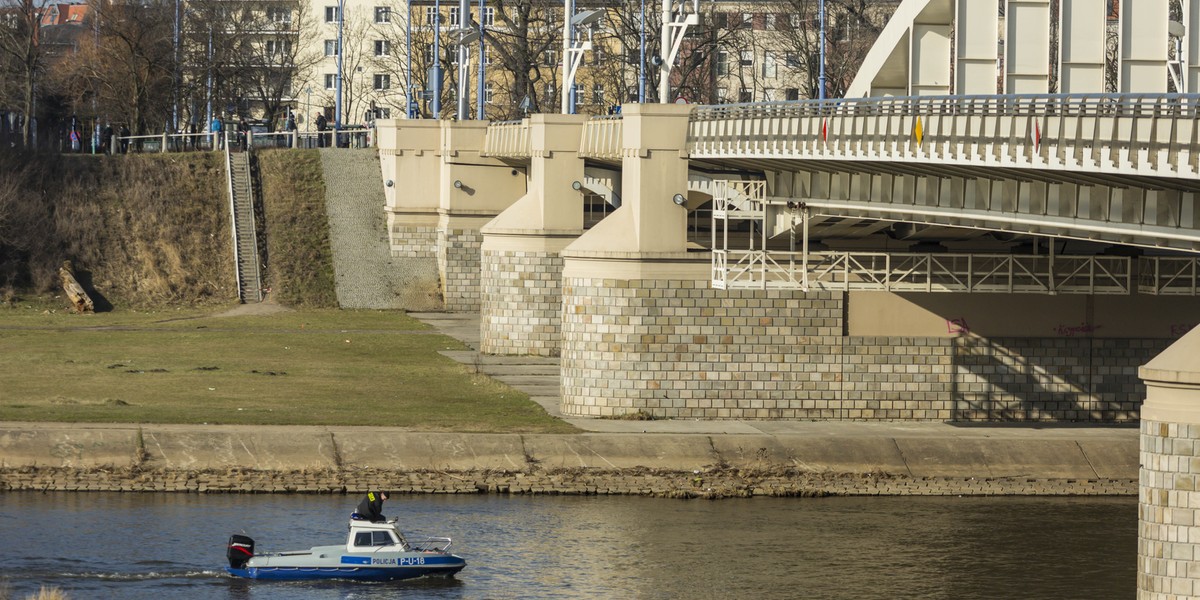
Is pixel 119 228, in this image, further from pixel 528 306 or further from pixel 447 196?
pixel 528 306

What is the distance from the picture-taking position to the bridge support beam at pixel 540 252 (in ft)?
240

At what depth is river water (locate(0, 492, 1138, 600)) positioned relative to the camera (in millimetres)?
38875

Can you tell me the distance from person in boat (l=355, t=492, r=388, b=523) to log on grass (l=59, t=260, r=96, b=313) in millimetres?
48201

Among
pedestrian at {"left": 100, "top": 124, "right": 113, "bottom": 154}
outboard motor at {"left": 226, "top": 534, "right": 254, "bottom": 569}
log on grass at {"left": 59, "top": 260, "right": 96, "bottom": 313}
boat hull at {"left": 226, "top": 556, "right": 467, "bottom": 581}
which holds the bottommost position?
boat hull at {"left": 226, "top": 556, "right": 467, "bottom": 581}

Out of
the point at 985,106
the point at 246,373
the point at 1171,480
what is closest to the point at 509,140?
the point at 246,373

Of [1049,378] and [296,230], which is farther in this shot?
[296,230]

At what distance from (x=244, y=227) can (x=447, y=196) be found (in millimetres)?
11597

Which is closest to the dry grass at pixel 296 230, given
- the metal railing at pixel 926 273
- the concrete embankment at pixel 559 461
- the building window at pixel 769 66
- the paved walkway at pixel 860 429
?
the paved walkway at pixel 860 429

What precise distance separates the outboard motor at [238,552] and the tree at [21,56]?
66.3 metres

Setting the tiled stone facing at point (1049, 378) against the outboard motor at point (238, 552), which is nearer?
the outboard motor at point (238, 552)

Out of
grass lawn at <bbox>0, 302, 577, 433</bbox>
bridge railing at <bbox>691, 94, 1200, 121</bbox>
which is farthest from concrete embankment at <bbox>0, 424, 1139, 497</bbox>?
bridge railing at <bbox>691, 94, 1200, 121</bbox>

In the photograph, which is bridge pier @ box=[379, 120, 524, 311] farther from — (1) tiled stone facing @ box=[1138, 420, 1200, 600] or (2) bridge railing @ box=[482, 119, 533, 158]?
(1) tiled stone facing @ box=[1138, 420, 1200, 600]

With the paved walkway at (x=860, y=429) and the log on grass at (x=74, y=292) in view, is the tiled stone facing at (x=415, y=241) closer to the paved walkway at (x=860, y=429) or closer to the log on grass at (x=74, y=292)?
the log on grass at (x=74, y=292)

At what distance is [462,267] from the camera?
88812 millimetres
